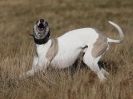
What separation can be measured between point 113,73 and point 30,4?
96.7 feet

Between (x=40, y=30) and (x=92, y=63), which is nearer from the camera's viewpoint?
(x=40, y=30)

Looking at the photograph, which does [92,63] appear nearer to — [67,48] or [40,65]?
[67,48]

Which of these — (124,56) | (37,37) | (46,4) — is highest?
(37,37)

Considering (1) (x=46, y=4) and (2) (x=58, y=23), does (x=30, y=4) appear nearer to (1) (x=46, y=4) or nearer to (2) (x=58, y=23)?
(1) (x=46, y=4)

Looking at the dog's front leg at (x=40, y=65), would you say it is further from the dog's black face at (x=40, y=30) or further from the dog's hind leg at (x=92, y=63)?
the dog's hind leg at (x=92, y=63)

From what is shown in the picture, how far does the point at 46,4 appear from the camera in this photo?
131ft

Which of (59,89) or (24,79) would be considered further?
(24,79)

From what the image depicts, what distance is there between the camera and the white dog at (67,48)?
397 inches

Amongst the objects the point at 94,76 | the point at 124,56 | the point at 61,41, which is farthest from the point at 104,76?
the point at 124,56

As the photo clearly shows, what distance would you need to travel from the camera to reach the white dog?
10.1 meters

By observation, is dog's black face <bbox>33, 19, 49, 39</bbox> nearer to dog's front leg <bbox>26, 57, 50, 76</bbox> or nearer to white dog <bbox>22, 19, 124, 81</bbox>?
white dog <bbox>22, 19, 124, 81</bbox>

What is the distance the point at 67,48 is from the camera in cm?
1027

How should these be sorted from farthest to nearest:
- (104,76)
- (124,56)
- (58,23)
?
(58,23)
(124,56)
(104,76)

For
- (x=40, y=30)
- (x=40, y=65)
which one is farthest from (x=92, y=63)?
(x=40, y=30)
